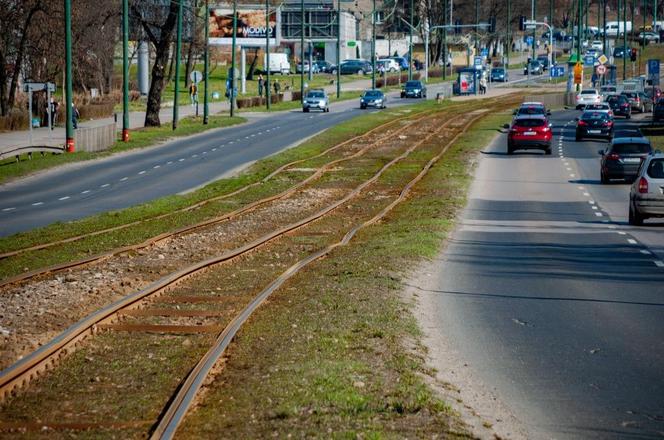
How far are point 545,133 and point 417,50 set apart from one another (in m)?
142

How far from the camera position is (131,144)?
195 ft

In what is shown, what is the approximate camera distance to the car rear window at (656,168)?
95.2 ft

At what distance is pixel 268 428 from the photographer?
989 centimetres

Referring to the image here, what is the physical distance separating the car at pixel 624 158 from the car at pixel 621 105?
45676 millimetres

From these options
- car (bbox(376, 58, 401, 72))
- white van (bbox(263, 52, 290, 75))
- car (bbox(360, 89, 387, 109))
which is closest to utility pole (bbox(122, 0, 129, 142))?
car (bbox(360, 89, 387, 109))

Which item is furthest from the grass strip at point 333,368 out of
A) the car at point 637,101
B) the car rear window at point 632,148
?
the car at point 637,101

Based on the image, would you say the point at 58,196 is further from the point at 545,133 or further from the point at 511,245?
the point at 545,133

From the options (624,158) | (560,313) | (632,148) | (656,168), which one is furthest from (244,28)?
(560,313)

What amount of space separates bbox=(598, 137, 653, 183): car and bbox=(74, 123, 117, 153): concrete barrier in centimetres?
2388

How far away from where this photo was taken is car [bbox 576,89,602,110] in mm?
93125

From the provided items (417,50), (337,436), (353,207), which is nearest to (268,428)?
(337,436)

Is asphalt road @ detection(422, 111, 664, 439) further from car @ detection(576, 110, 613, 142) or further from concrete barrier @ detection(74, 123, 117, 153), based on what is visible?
car @ detection(576, 110, 613, 142)

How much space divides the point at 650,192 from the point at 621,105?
59428mm

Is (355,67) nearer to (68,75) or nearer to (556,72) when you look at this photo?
(556,72)
